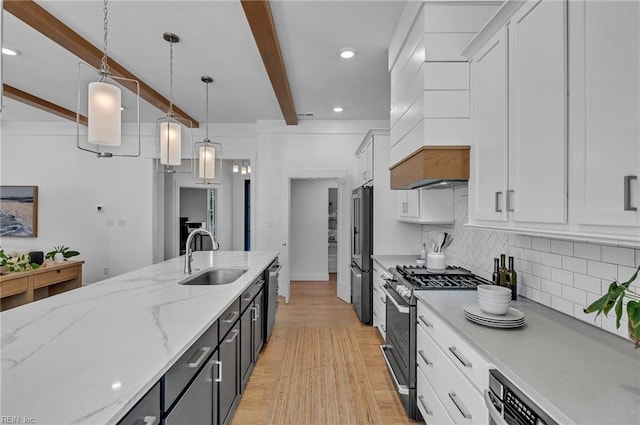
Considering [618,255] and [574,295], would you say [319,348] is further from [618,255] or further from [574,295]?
[618,255]

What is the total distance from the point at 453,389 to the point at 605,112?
1263 mm

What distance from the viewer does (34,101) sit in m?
4.58

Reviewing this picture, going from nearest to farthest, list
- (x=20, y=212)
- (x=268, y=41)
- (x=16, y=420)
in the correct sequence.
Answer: (x=16, y=420)
(x=268, y=41)
(x=20, y=212)

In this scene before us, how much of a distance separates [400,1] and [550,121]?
5.59 feet

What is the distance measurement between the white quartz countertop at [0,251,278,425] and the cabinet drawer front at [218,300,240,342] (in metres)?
0.09

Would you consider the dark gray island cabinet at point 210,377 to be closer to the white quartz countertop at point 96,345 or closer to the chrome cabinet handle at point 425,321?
the white quartz countertop at point 96,345

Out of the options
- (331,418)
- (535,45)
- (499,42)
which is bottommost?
(331,418)

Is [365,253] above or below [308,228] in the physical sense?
below

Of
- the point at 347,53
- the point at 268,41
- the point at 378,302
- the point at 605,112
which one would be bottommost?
the point at 378,302

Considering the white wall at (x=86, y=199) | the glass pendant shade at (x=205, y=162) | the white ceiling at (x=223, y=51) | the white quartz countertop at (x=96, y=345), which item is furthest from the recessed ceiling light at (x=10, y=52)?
the white quartz countertop at (x=96, y=345)

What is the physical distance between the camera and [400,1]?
2453 millimetres

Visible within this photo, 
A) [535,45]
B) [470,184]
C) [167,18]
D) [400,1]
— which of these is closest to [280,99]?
[167,18]

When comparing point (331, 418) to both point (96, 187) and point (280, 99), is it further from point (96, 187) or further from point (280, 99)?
point (96, 187)

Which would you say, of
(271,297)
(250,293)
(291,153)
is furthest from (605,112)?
(291,153)
